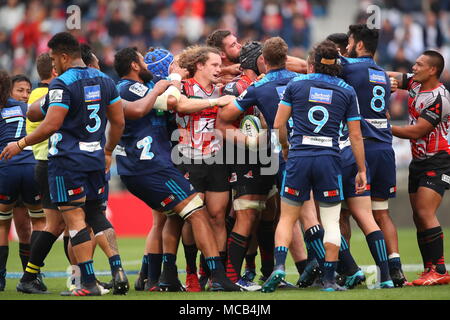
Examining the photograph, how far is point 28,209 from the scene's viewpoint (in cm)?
1009

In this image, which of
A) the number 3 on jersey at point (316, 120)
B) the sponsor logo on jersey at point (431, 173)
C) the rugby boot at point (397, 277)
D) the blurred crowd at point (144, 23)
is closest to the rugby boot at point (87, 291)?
the number 3 on jersey at point (316, 120)

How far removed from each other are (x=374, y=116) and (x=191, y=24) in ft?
46.4

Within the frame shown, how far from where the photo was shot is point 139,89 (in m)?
8.86

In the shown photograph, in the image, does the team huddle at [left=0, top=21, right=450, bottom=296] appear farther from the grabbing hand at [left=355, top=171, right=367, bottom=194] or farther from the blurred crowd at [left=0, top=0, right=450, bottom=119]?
the blurred crowd at [left=0, top=0, right=450, bottom=119]

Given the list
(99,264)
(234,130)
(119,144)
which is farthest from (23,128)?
(99,264)

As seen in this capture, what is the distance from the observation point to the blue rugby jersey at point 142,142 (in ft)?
28.5

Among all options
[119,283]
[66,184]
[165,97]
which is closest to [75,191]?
[66,184]

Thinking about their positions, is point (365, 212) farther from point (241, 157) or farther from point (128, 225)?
point (128, 225)

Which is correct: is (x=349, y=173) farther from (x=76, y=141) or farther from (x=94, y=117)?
(x=76, y=141)

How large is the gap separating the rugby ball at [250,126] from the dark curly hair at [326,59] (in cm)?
108

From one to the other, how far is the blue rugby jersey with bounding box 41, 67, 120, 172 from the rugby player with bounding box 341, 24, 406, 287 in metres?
2.73

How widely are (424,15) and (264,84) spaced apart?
1475cm

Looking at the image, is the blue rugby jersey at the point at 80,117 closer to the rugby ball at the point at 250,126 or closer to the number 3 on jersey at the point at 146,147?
the number 3 on jersey at the point at 146,147

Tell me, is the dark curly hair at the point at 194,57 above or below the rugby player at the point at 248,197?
above
